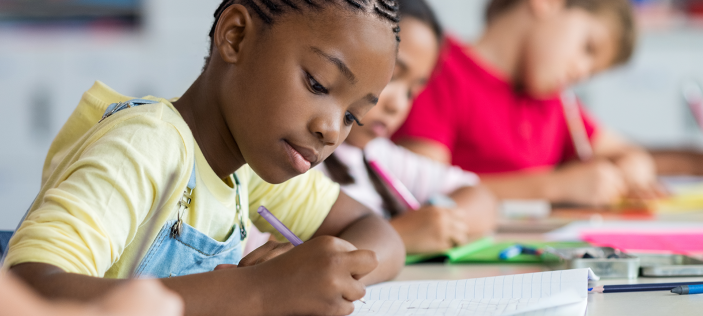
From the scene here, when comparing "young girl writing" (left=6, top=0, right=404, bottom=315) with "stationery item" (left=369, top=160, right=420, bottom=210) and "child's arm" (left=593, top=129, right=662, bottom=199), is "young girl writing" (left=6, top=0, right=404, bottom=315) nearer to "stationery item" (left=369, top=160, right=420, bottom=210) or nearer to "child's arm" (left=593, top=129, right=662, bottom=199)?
"stationery item" (left=369, top=160, right=420, bottom=210)

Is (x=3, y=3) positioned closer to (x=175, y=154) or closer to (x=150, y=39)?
(x=150, y=39)

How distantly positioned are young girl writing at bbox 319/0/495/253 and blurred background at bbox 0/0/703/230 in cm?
172

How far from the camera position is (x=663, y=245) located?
83 centimetres

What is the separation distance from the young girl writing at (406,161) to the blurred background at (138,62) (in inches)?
67.8

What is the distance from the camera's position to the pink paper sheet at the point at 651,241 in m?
0.80

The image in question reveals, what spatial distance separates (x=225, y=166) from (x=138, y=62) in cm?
244

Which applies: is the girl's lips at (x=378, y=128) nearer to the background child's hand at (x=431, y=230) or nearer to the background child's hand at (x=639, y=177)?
the background child's hand at (x=431, y=230)

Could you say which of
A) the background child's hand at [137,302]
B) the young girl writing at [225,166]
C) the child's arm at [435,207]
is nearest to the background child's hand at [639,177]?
the child's arm at [435,207]

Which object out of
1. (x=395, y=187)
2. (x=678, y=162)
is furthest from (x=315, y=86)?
(x=678, y=162)

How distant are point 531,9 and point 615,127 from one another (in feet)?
3.84

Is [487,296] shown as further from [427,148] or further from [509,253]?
[427,148]

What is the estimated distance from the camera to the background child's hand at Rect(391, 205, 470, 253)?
2.64 ft

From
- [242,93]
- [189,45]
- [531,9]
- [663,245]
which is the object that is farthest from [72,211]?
[189,45]

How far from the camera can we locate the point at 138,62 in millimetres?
2848
